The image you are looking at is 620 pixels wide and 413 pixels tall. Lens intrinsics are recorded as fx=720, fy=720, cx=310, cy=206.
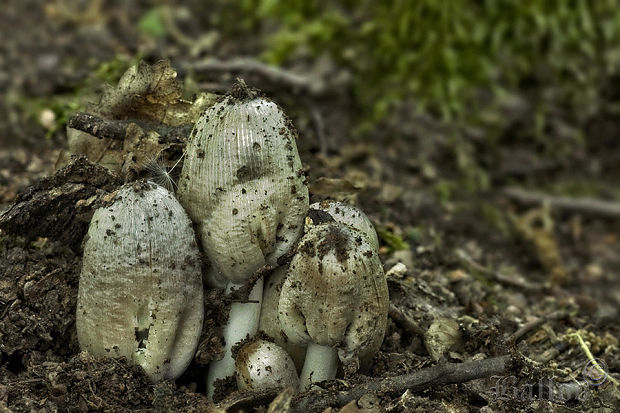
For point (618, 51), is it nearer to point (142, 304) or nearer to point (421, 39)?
point (421, 39)

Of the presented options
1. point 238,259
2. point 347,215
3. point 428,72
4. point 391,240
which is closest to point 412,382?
point 347,215

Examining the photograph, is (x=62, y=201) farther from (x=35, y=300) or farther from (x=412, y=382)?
(x=412, y=382)

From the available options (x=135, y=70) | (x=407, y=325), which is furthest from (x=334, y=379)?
(x=135, y=70)

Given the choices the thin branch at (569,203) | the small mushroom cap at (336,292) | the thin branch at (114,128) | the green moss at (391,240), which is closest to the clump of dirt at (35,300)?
the thin branch at (114,128)

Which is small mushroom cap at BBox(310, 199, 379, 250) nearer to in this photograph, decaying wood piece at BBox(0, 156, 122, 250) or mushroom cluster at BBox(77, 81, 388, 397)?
mushroom cluster at BBox(77, 81, 388, 397)

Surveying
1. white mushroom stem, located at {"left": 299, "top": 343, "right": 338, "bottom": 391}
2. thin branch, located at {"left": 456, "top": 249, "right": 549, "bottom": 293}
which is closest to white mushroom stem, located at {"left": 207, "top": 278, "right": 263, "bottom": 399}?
white mushroom stem, located at {"left": 299, "top": 343, "right": 338, "bottom": 391}

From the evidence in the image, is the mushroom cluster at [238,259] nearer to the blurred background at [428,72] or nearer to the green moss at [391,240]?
the green moss at [391,240]
